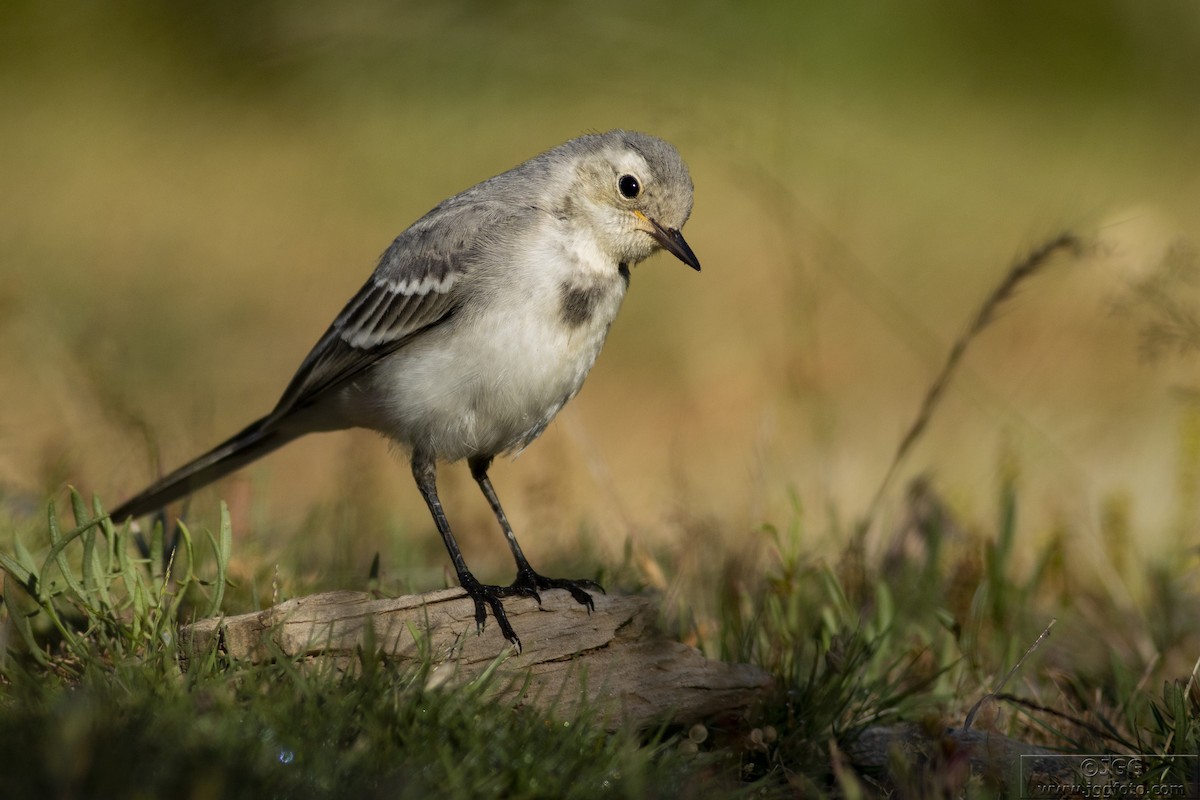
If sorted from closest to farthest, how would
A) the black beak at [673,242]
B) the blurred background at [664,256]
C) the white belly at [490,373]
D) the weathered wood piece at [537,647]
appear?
the weathered wood piece at [537,647]
the white belly at [490,373]
the black beak at [673,242]
the blurred background at [664,256]

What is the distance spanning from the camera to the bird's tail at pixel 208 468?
16.7ft

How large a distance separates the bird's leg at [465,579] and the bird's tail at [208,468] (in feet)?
2.70

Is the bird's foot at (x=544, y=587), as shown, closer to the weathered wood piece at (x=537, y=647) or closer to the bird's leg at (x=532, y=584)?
the bird's leg at (x=532, y=584)

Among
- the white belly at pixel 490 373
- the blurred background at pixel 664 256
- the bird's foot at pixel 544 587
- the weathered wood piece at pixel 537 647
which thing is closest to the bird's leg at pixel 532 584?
the bird's foot at pixel 544 587

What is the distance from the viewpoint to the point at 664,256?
14.1 m

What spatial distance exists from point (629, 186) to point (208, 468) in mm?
2193

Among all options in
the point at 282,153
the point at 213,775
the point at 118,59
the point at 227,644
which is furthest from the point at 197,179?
the point at 213,775

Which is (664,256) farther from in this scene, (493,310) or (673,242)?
(493,310)

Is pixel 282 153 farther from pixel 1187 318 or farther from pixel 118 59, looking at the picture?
pixel 1187 318

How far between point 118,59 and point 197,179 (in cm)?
190

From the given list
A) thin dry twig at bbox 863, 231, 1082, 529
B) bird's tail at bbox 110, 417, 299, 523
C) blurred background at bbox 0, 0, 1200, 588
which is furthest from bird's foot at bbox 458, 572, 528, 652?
thin dry twig at bbox 863, 231, 1082, 529

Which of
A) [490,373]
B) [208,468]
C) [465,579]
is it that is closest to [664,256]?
[208,468]

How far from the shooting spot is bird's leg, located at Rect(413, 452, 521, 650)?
13.7 ft

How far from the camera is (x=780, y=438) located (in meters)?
9.12
